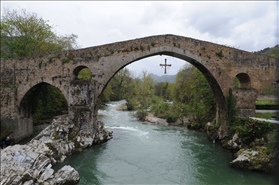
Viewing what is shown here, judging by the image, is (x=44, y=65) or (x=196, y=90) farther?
(x=196, y=90)

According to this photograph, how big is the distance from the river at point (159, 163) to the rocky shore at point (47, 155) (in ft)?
1.71

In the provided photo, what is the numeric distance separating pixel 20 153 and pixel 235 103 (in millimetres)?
11697

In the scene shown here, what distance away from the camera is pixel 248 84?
14.4 meters

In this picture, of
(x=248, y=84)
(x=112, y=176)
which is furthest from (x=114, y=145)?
(x=248, y=84)

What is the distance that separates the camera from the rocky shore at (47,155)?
295 inches

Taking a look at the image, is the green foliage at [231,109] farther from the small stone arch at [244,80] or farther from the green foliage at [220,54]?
the green foliage at [220,54]

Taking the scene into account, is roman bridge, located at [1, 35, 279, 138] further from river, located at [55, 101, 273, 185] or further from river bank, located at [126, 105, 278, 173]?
river, located at [55, 101, 273, 185]

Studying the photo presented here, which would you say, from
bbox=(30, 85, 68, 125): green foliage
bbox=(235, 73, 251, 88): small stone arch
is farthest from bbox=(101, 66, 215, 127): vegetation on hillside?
bbox=(30, 85, 68, 125): green foliage

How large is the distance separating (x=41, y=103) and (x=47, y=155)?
9.49 m

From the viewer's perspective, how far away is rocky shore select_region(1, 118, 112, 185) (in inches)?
295

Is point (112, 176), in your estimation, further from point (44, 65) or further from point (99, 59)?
point (44, 65)

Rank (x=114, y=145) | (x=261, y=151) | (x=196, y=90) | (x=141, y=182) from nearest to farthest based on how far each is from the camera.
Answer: (x=141, y=182) → (x=261, y=151) → (x=114, y=145) → (x=196, y=90)

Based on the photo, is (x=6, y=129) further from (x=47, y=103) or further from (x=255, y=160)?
(x=255, y=160)

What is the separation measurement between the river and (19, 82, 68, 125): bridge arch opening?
5.87 m
